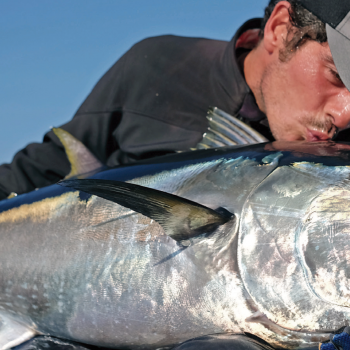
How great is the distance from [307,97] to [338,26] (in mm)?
429

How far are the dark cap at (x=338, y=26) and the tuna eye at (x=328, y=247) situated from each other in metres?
0.58

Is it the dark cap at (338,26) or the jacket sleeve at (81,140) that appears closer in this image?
the dark cap at (338,26)

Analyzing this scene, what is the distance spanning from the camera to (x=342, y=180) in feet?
3.11

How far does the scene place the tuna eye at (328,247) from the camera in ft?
2.94

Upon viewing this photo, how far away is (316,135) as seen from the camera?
1.70 m

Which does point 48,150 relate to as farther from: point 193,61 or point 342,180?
point 342,180

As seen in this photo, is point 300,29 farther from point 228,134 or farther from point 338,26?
point 228,134

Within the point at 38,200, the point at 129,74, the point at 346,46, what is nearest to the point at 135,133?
the point at 129,74

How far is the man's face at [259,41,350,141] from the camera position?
1.63m

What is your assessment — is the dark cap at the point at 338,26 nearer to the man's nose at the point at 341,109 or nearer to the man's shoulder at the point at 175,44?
the man's nose at the point at 341,109

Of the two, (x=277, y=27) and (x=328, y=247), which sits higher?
(x=277, y=27)

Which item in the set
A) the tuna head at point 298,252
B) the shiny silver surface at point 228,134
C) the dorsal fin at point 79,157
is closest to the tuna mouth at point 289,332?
the tuna head at point 298,252

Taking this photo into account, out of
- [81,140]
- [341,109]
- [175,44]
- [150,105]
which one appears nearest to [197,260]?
[341,109]

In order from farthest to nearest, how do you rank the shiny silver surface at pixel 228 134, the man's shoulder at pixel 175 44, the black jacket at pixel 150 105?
the man's shoulder at pixel 175 44 → the black jacket at pixel 150 105 → the shiny silver surface at pixel 228 134
